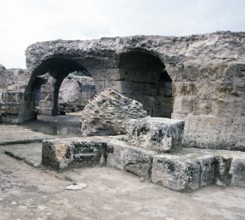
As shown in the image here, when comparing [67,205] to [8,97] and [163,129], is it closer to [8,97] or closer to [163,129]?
[163,129]

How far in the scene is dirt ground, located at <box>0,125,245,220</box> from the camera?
8.52 ft

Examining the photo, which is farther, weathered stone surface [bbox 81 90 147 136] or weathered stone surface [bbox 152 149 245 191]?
weathered stone surface [bbox 81 90 147 136]

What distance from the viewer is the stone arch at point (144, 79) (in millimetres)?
8516

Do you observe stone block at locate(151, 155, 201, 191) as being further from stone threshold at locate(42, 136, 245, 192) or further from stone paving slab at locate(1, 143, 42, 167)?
stone paving slab at locate(1, 143, 42, 167)

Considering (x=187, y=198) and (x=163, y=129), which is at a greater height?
(x=163, y=129)

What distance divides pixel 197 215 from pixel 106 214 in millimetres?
775

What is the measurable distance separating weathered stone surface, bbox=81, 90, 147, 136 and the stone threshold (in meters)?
1.30

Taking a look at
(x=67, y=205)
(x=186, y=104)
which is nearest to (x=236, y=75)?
(x=186, y=104)

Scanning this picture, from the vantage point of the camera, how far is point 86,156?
13.5 feet

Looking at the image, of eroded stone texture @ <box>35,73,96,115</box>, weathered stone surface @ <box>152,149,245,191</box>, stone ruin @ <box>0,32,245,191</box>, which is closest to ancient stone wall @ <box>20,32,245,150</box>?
stone ruin @ <box>0,32,245,191</box>

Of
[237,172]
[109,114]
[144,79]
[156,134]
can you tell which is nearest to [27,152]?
[109,114]

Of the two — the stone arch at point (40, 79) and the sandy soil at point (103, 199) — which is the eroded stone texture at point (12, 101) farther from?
the sandy soil at point (103, 199)

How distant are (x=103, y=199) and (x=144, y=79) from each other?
667 centimetres

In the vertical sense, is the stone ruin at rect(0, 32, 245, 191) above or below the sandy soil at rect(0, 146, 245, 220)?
above
